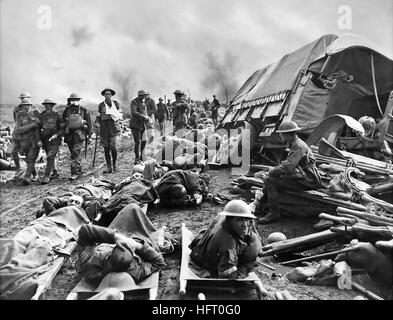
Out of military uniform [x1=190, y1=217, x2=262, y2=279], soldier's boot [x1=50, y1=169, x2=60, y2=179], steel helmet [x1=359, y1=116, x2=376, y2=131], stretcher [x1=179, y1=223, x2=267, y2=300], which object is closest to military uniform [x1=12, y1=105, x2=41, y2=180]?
soldier's boot [x1=50, y1=169, x2=60, y2=179]

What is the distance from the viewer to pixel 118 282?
3.65 m

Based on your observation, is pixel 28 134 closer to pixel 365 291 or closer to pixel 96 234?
pixel 96 234

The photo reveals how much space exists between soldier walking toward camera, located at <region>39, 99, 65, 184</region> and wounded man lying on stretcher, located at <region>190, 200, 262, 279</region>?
585 cm

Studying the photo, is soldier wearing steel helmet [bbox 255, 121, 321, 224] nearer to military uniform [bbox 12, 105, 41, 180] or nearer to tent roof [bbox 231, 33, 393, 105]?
tent roof [bbox 231, 33, 393, 105]

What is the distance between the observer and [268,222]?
20.6ft

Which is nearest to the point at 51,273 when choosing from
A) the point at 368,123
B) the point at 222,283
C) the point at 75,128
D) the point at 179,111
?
the point at 222,283

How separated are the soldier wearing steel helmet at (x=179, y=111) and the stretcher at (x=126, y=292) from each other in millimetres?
10308

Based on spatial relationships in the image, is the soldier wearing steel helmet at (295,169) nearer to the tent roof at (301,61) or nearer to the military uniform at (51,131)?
the tent roof at (301,61)

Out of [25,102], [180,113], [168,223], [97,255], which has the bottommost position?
[168,223]

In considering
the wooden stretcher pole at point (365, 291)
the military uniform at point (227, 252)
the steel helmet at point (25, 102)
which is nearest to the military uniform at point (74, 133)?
the steel helmet at point (25, 102)

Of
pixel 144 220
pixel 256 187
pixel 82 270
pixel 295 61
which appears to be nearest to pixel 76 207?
pixel 144 220

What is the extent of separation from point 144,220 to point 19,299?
1.65 meters

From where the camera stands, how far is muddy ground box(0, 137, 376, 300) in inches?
154

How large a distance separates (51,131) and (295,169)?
18.9 ft
